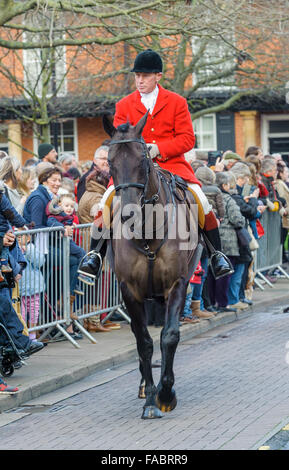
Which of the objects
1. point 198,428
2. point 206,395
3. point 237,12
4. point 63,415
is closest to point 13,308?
point 63,415

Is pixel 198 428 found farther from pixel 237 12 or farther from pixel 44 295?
pixel 237 12

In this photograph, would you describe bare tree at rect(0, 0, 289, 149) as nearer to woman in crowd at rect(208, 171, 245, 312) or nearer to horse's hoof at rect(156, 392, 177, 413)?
woman in crowd at rect(208, 171, 245, 312)

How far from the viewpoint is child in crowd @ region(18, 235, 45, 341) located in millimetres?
10773

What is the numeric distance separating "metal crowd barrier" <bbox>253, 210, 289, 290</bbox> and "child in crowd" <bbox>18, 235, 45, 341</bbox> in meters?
6.52

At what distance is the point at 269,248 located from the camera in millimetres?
18047

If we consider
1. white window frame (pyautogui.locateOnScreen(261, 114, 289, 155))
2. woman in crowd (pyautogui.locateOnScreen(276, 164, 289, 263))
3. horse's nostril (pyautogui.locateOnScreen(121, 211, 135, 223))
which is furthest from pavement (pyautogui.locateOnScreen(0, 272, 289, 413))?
white window frame (pyautogui.locateOnScreen(261, 114, 289, 155))

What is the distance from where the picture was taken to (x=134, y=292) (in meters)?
8.51

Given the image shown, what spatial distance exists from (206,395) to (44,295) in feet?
9.94

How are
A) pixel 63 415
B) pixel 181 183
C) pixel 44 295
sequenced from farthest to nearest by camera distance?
pixel 44 295, pixel 181 183, pixel 63 415

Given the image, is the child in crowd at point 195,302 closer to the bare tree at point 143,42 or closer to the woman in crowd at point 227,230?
the woman in crowd at point 227,230

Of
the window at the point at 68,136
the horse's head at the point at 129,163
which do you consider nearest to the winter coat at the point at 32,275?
the horse's head at the point at 129,163

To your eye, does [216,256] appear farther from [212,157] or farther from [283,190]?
[283,190]

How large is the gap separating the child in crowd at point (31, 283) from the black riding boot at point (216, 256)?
7.04 ft

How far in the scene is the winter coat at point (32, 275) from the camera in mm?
10781
